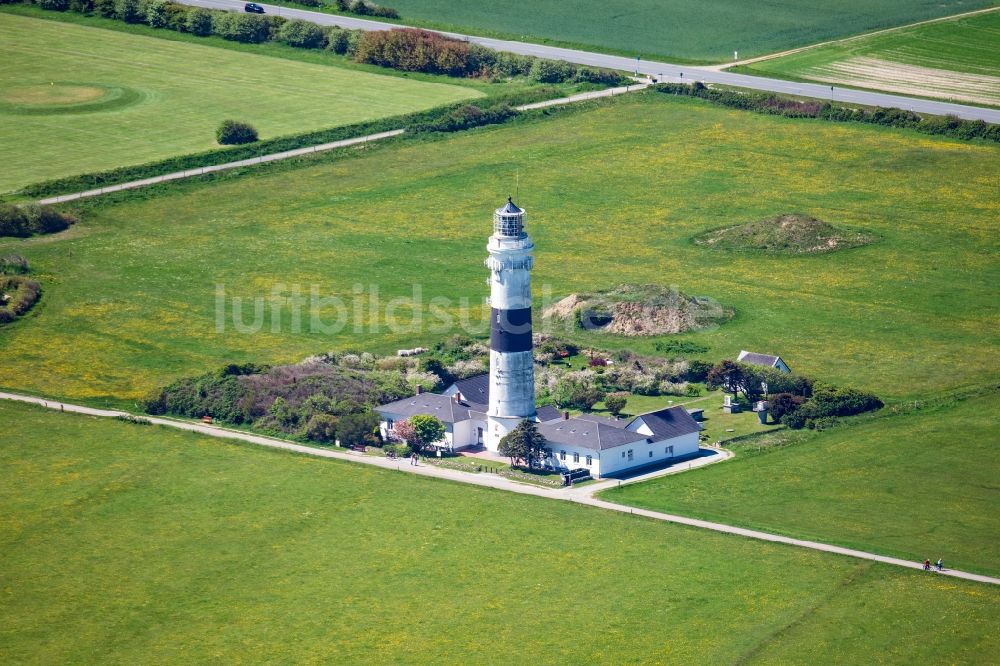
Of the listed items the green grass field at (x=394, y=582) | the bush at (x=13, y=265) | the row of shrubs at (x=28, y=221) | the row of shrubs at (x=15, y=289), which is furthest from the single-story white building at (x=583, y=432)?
the row of shrubs at (x=28, y=221)

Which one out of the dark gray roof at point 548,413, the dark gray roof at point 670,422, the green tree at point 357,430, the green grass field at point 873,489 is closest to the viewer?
the green grass field at point 873,489

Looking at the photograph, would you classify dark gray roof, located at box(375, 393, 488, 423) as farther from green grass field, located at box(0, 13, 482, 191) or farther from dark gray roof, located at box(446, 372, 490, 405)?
green grass field, located at box(0, 13, 482, 191)

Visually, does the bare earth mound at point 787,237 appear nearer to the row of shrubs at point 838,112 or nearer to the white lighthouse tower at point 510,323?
the row of shrubs at point 838,112

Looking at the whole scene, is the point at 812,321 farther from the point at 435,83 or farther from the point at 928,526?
the point at 435,83

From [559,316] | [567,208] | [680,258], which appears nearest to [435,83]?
[567,208]

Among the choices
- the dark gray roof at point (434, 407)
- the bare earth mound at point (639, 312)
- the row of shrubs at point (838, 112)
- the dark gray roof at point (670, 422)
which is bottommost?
A: the dark gray roof at point (434, 407)

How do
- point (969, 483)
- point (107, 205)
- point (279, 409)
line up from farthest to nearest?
point (107, 205), point (279, 409), point (969, 483)
